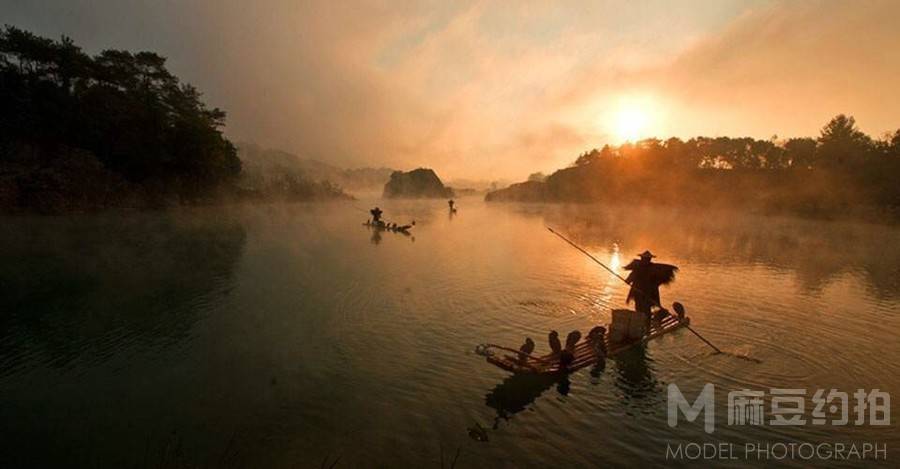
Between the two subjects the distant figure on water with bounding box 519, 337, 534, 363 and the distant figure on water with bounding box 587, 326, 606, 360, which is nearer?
the distant figure on water with bounding box 519, 337, 534, 363

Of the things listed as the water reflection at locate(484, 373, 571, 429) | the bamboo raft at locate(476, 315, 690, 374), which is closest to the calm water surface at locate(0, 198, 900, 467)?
the water reflection at locate(484, 373, 571, 429)

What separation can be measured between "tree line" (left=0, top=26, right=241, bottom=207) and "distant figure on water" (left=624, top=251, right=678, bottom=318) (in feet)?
234

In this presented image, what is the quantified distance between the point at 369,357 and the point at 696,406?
11.3 meters

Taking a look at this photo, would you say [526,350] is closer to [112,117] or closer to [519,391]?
[519,391]

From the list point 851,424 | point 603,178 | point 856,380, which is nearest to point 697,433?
point 851,424

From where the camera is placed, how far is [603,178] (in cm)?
16950

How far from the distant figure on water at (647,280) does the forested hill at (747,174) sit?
9914cm

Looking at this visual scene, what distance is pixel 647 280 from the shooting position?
56.6 feet

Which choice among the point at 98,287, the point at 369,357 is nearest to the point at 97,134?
the point at 98,287

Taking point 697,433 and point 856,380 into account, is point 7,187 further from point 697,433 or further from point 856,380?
point 856,380

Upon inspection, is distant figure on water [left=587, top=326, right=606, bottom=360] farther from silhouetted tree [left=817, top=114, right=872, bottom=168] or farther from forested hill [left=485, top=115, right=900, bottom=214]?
silhouetted tree [left=817, top=114, right=872, bottom=168]

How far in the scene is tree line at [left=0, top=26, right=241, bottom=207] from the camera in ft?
173

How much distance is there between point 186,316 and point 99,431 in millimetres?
9843

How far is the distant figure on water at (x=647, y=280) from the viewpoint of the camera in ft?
55.9
